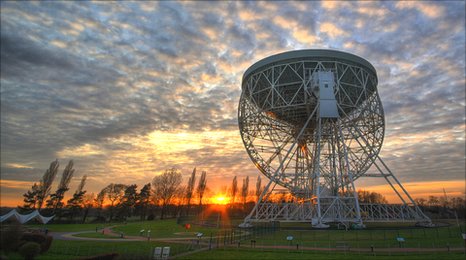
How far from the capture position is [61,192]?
53.2 metres

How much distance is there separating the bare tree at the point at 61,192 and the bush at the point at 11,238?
146ft

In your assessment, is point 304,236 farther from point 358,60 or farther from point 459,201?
point 459,201

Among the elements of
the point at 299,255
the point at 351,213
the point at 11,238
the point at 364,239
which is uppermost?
the point at 351,213

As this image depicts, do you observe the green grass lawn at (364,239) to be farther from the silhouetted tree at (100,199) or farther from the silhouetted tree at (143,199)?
the silhouetted tree at (100,199)

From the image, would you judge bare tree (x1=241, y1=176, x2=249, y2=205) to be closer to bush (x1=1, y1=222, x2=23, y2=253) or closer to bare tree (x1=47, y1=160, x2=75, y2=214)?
bare tree (x1=47, y1=160, x2=75, y2=214)

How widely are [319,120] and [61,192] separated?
51.0 metres

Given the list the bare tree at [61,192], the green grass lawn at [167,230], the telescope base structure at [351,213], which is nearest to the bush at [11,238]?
the green grass lawn at [167,230]

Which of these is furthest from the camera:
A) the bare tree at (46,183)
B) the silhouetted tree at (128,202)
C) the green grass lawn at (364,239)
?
the silhouetted tree at (128,202)

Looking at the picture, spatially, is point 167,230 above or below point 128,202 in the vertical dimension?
below

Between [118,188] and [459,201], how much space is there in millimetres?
120033

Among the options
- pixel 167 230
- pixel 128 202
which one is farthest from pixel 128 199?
pixel 167 230

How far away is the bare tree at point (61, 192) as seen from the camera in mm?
52062

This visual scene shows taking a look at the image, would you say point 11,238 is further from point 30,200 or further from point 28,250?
point 30,200

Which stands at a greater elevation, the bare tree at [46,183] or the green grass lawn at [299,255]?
the bare tree at [46,183]
